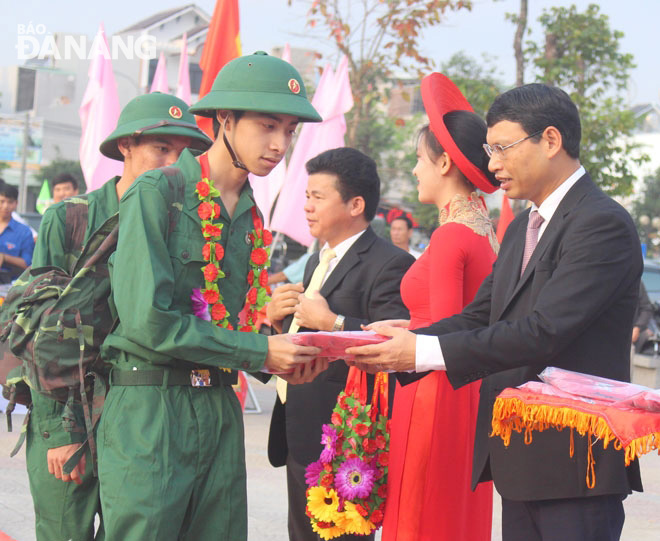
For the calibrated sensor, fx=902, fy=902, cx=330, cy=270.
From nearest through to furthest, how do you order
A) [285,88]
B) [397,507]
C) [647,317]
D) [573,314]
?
[573,314], [285,88], [397,507], [647,317]

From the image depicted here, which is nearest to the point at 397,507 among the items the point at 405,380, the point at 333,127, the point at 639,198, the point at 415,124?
the point at 405,380

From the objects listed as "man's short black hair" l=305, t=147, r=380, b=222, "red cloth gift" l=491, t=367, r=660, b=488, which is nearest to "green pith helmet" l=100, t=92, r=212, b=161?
"man's short black hair" l=305, t=147, r=380, b=222

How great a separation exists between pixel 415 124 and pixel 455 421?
125ft

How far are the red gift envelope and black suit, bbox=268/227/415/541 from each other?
28.6 inches

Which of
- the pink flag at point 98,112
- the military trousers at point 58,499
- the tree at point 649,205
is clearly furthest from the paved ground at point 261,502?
the tree at point 649,205

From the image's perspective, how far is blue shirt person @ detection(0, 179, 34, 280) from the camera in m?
8.36

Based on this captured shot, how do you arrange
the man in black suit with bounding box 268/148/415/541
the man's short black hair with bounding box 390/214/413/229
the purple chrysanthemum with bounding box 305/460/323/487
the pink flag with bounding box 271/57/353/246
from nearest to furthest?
the purple chrysanthemum with bounding box 305/460/323/487 → the man in black suit with bounding box 268/148/415/541 → the pink flag with bounding box 271/57/353/246 → the man's short black hair with bounding box 390/214/413/229

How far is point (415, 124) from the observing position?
40844 millimetres

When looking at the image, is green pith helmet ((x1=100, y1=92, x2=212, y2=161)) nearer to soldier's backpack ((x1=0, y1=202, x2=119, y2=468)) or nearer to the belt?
soldier's backpack ((x1=0, y1=202, x2=119, y2=468))

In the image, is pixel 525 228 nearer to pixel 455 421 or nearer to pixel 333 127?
pixel 455 421

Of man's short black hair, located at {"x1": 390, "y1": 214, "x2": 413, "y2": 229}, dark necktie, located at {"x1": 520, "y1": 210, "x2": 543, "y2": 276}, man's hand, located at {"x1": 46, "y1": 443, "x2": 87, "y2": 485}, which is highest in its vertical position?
man's short black hair, located at {"x1": 390, "y1": 214, "x2": 413, "y2": 229}

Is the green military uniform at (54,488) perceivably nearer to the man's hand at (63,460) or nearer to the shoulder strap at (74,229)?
the man's hand at (63,460)

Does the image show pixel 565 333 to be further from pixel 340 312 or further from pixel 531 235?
pixel 340 312

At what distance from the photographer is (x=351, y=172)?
3994 millimetres
